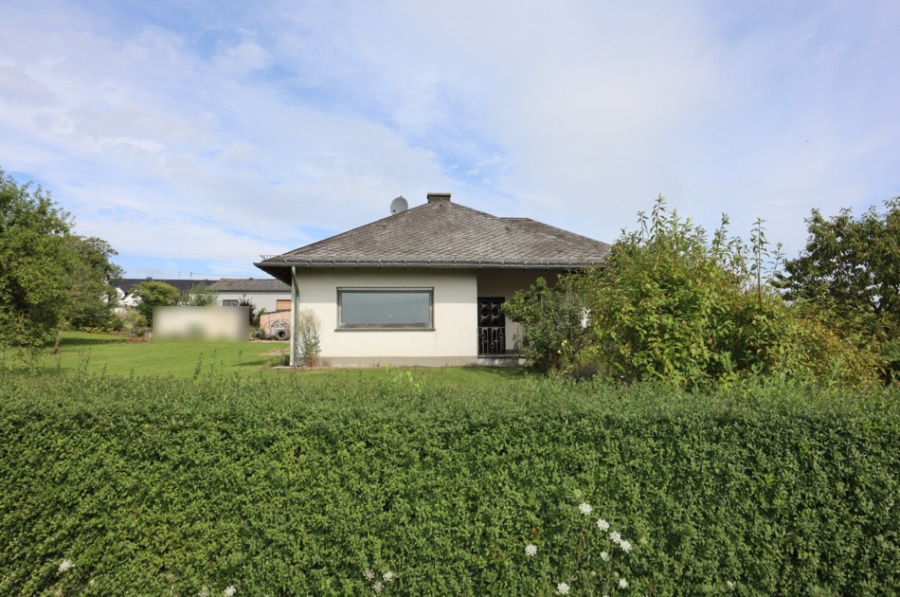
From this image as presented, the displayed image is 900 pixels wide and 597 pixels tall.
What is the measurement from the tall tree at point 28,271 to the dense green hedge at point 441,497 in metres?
11.3

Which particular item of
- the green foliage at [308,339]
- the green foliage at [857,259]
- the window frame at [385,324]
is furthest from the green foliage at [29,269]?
the green foliage at [857,259]

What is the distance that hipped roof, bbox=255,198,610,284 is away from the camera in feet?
43.6

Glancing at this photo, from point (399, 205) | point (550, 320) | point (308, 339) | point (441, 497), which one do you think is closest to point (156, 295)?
point (399, 205)

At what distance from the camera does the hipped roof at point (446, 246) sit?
13297mm

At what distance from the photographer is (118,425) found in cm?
276

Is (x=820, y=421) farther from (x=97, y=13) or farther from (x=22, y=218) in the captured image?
(x=22, y=218)

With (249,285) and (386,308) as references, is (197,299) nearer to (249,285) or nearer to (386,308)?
(386,308)

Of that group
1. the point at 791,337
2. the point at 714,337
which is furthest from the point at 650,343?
the point at 791,337

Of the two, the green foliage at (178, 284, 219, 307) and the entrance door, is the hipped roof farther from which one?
the green foliage at (178, 284, 219, 307)

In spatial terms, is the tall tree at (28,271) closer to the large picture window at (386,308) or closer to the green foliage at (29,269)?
the green foliage at (29,269)

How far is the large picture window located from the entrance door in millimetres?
2929

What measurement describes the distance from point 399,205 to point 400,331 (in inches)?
318

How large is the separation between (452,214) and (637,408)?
15.1 metres

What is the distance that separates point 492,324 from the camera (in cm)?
1642
